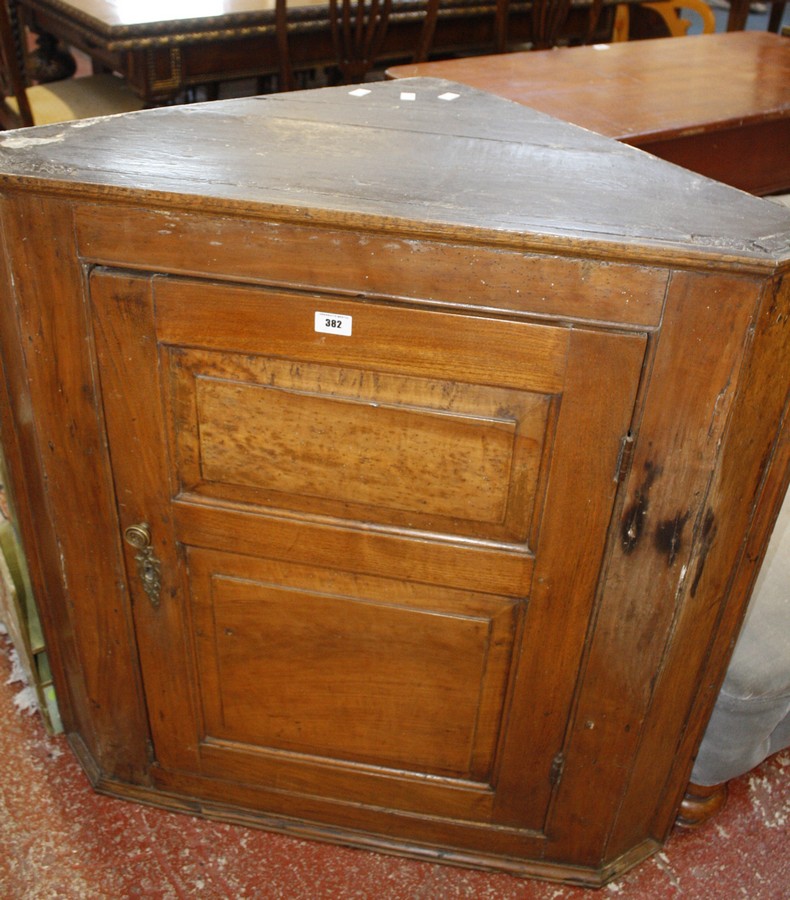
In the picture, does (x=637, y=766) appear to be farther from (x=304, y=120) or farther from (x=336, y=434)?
(x=304, y=120)

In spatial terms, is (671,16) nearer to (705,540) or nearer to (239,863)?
(705,540)

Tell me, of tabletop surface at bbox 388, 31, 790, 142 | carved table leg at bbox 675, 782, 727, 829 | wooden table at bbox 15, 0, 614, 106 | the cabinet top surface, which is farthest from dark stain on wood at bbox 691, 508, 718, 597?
wooden table at bbox 15, 0, 614, 106

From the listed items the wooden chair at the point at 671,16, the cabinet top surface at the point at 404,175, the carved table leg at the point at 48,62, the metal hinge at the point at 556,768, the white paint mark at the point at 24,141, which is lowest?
the metal hinge at the point at 556,768

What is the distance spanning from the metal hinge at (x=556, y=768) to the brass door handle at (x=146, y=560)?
63 cm

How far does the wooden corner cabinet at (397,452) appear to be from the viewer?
106 centimetres

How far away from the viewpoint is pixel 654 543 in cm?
121

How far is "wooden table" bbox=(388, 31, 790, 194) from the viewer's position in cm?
210

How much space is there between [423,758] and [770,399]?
760mm

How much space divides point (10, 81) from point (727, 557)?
2.58 meters

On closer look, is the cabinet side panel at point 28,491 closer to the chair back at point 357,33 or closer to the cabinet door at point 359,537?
the cabinet door at point 359,537

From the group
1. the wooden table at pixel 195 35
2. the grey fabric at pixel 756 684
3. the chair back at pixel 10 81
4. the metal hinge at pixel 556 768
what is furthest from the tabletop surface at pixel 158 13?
the metal hinge at pixel 556 768

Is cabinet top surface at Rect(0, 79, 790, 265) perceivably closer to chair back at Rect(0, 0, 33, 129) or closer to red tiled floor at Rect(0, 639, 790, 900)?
red tiled floor at Rect(0, 639, 790, 900)

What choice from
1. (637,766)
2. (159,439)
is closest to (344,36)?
(159,439)

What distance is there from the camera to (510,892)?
1559 millimetres
